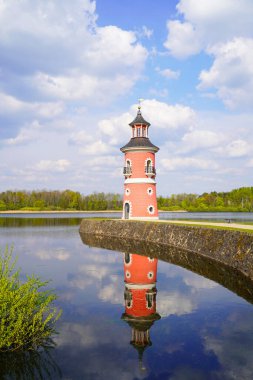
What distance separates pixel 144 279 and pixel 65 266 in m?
5.04

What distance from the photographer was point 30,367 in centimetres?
735

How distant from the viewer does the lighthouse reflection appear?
9.09 meters

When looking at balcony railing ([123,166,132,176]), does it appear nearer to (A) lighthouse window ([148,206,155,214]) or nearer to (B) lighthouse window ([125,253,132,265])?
(A) lighthouse window ([148,206,155,214])

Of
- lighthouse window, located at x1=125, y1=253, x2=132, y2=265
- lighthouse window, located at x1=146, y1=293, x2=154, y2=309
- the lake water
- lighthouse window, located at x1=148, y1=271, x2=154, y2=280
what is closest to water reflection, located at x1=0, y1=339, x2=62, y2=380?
the lake water

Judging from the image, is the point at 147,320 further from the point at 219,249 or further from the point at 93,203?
the point at 93,203

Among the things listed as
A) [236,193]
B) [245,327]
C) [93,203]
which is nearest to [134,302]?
[245,327]

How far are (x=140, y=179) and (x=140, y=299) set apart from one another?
20598mm

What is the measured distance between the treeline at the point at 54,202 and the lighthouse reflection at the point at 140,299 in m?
98.7

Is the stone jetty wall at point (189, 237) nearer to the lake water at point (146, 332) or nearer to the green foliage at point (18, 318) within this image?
the lake water at point (146, 332)

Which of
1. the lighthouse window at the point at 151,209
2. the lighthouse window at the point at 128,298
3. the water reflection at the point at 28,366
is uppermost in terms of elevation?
the lighthouse window at the point at 151,209

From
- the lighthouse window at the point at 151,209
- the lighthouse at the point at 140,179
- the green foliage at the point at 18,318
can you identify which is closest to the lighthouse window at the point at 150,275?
the green foliage at the point at 18,318

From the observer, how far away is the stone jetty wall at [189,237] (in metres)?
15.6

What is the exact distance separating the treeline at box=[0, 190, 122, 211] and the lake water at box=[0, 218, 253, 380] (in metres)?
103

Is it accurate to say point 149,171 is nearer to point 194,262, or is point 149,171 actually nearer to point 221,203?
point 194,262
